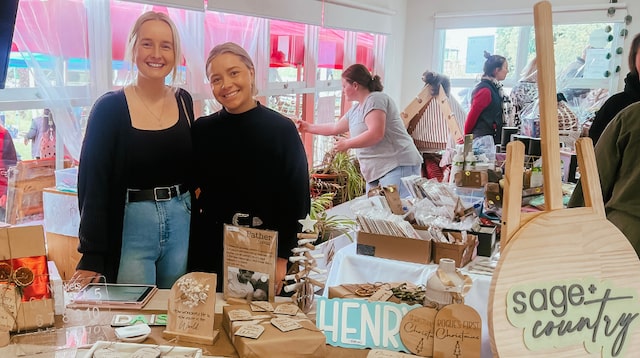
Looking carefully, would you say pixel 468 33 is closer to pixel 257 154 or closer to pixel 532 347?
pixel 257 154

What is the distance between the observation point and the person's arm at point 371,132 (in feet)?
10.9

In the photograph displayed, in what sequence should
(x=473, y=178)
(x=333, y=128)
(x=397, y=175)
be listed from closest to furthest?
(x=473, y=178), (x=397, y=175), (x=333, y=128)

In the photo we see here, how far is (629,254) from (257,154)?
3.59ft

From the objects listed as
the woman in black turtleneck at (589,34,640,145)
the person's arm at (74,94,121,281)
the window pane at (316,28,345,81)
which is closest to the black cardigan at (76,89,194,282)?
the person's arm at (74,94,121,281)

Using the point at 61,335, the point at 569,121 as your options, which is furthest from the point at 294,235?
the point at 569,121

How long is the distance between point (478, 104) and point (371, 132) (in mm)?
1499

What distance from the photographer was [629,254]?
0.87 m

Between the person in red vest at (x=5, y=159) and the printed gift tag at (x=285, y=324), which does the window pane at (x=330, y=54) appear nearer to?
the person in red vest at (x=5, y=159)

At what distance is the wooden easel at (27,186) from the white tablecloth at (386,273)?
1.37 metres

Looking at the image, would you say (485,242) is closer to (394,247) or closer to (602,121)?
(394,247)

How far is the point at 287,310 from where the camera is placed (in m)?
1.21

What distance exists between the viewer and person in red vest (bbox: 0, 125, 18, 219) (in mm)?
2152

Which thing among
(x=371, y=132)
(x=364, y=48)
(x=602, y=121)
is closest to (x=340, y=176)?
(x=371, y=132)

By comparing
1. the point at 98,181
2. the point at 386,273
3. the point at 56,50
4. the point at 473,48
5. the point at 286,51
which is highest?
the point at 473,48
